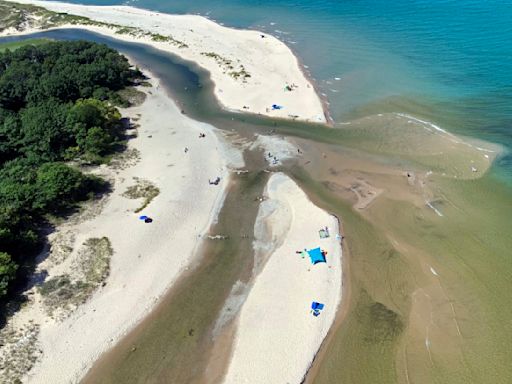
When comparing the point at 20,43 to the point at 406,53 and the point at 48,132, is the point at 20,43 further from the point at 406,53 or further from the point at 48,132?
the point at 406,53

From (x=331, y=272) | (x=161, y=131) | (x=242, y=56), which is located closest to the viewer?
(x=331, y=272)

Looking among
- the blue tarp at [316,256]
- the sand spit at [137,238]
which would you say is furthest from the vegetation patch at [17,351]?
the blue tarp at [316,256]

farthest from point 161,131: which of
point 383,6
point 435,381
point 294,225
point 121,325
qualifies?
point 383,6

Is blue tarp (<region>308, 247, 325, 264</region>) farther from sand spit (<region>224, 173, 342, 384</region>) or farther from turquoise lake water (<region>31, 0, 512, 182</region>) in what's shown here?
turquoise lake water (<region>31, 0, 512, 182</region>)

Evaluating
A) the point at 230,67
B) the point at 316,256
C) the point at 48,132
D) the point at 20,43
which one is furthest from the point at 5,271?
the point at 20,43

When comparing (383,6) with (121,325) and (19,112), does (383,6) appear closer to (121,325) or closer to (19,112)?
(19,112)

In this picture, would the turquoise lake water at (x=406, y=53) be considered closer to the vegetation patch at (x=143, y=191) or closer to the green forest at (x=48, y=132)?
the vegetation patch at (x=143, y=191)

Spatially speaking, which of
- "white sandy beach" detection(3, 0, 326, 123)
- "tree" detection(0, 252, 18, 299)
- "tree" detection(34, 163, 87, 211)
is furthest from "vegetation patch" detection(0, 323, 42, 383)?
"white sandy beach" detection(3, 0, 326, 123)
